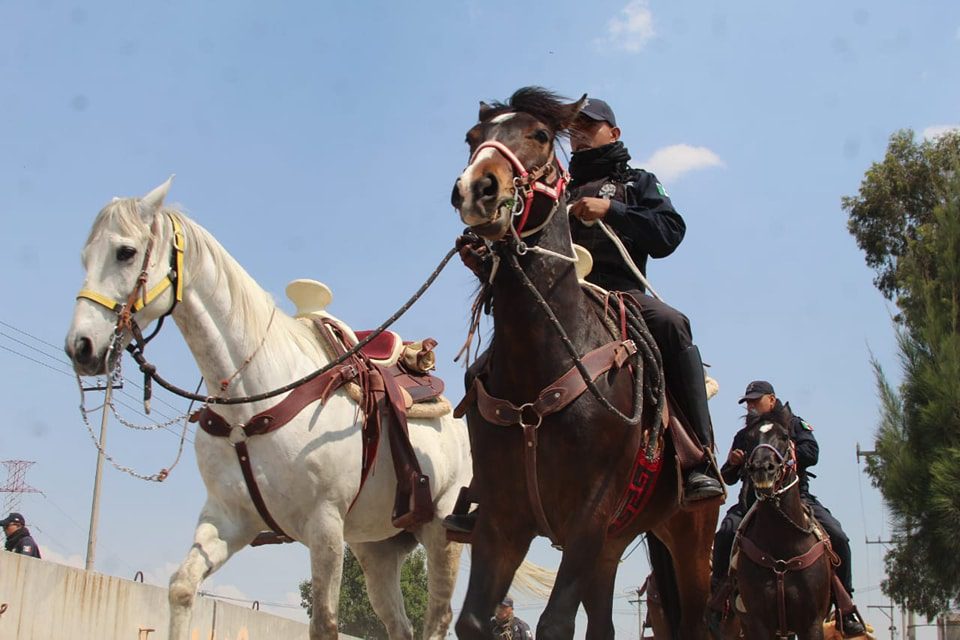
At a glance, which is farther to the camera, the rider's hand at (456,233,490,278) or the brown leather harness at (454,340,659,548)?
the rider's hand at (456,233,490,278)

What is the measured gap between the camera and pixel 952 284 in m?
21.1

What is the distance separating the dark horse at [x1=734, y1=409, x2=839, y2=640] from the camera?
10.9 meters

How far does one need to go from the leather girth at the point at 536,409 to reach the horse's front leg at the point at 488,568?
16 cm

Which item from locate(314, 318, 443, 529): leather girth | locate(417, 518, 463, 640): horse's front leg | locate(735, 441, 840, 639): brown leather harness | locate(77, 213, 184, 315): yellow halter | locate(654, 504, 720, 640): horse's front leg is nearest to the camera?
locate(77, 213, 184, 315): yellow halter

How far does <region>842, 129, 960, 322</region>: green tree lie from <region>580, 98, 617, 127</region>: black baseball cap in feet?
78.6

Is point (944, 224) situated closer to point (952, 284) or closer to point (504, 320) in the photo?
point (952, 284)

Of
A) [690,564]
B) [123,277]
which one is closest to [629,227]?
[690,564]

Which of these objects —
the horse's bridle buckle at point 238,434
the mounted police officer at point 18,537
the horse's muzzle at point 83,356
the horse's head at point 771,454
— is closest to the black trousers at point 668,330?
the horse's bridle buckle at point 238,434

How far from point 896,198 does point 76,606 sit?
2562 cm

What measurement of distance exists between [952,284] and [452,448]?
15.2 metres

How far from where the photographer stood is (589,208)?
612cm

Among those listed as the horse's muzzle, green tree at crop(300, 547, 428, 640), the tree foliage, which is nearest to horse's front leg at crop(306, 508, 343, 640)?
the horse's muzzle

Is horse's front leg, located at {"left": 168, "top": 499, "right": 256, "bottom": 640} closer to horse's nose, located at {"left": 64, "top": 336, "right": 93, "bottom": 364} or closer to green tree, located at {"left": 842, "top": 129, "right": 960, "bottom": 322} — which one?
horse's nose, located at {"left": 64, "top": 336, "right": 93, "bottom": 364}

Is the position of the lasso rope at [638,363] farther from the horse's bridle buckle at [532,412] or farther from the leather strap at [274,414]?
the leather strap at [274,414]
